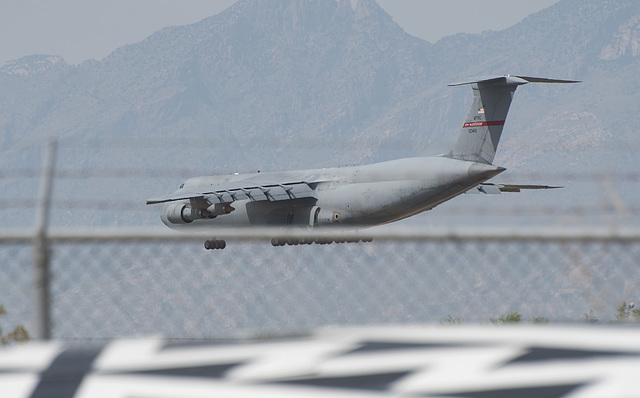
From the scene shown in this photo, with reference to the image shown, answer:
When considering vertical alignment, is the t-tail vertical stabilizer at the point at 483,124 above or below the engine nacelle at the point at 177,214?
above

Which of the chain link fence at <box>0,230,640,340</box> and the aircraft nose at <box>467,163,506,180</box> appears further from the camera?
the aircraft nose at <box>467,163,506,180</box>

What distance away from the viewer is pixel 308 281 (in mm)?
6379

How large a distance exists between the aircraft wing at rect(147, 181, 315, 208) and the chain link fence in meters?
34.1

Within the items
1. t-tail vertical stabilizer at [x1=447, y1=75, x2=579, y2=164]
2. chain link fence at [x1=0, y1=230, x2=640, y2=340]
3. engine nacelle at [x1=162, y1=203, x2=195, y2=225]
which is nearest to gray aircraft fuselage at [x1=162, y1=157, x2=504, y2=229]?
engine nacelle at [x1=162, y1=203, x2=195, y2=225]

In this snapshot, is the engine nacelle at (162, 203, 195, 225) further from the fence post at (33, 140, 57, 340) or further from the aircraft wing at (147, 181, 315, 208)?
the fence post at (33, 140, 57, 340)

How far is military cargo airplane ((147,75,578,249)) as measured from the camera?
38031mm

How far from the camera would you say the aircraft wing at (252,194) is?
4097cm

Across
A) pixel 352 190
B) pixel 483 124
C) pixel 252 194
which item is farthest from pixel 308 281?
pixel 483 124

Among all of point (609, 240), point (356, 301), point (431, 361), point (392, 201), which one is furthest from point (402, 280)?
point (392, 201)

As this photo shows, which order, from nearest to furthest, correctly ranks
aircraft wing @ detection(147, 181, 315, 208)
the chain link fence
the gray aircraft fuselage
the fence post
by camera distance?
the chain link fence, the fence post, the gray aircraft fuselage, aircraft wing @ detection(147, 181, 315, 208)

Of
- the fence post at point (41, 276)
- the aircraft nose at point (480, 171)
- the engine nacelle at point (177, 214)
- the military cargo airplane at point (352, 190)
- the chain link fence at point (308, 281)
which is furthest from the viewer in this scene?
the engine nacelle at point (177, 214)

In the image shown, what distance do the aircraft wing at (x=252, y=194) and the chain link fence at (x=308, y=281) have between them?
34138 millimetres

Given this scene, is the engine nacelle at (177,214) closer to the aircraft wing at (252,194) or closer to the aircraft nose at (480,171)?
the aircraft wing at (252,194)

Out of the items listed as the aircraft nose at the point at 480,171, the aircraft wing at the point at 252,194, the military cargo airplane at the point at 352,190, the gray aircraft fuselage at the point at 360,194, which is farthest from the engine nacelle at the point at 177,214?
the aircraft nose at the point at 480,171
